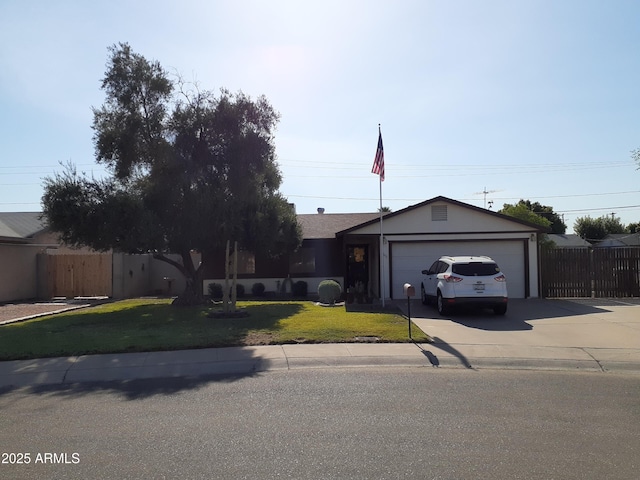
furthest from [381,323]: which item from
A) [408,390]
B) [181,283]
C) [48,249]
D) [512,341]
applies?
[48,249]

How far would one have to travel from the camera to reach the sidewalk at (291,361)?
8.78 meters

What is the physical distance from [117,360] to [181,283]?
17420 mm

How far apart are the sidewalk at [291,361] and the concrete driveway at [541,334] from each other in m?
0.02

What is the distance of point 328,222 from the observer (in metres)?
26.2

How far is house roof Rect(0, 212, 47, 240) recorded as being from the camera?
2202cm

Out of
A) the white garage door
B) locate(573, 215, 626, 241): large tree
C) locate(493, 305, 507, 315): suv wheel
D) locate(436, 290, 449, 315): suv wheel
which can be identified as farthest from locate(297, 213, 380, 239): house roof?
locate(573, 215, 626, 241): large tree

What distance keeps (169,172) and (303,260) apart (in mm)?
8276

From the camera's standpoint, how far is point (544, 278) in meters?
19.9

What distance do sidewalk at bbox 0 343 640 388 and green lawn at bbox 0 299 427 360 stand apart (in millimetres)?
509

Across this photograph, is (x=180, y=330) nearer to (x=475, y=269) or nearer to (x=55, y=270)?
(x=475, y=269)

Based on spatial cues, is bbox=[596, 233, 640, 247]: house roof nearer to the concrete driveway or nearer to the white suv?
the concrete driveway

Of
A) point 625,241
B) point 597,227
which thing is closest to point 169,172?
point 625,241

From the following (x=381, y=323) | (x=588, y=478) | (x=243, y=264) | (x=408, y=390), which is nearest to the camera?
(x=588, y=478)

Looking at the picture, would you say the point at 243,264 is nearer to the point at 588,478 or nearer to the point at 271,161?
the point at 271,161
